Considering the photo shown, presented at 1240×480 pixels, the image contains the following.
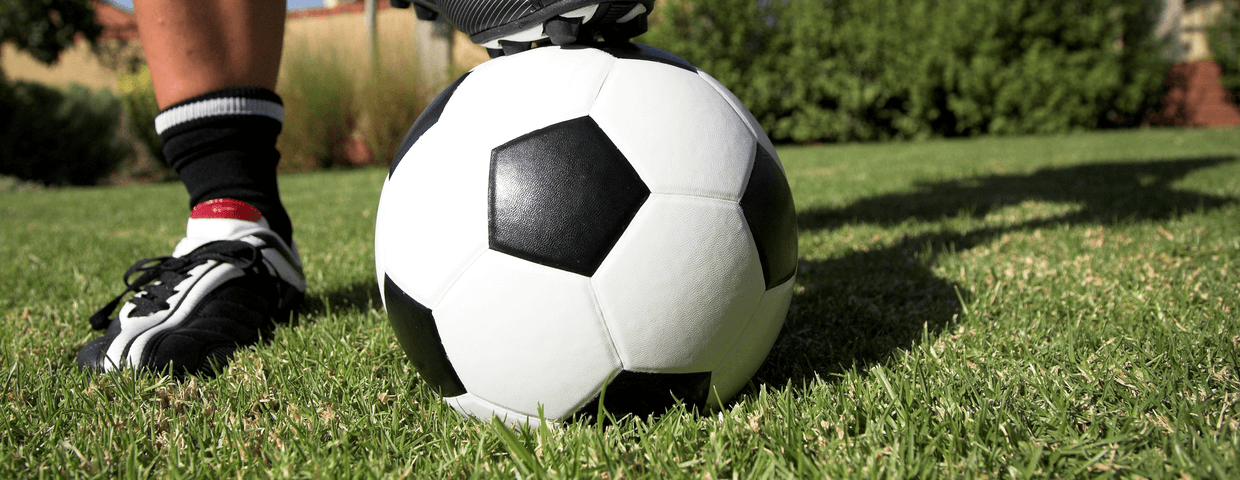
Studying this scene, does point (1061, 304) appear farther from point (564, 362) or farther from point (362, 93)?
point (362, 93)

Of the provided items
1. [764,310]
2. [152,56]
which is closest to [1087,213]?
[764,310]

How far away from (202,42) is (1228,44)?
69.6 ft

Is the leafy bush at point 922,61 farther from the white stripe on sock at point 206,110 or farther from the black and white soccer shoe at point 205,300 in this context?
the black and white soccer shoe at point 205,300

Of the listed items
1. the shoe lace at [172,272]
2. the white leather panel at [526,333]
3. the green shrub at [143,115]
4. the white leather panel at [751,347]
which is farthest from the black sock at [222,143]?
the green shrub at [143,115]

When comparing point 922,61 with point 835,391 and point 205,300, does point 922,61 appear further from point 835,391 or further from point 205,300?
point 205,300

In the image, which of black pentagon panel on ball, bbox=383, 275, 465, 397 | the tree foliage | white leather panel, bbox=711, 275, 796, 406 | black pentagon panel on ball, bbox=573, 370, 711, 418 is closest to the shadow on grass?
white leather panel, bbox=711, 275, 796, 406

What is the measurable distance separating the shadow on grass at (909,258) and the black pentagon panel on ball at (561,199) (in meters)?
0.55

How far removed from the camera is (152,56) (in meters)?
1.80

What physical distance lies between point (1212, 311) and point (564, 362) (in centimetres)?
166

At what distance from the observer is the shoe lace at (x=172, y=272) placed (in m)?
1.63

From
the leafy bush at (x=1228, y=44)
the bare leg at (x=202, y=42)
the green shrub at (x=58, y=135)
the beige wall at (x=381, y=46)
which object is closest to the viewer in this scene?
the bare leg at (x=202, y=42)

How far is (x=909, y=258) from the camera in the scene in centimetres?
246

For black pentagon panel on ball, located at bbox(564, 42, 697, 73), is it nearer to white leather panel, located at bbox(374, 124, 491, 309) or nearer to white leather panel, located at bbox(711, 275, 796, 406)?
white leather panel, located at bbox(374, 124, 491, 309)

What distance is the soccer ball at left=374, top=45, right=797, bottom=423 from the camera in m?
1.08
